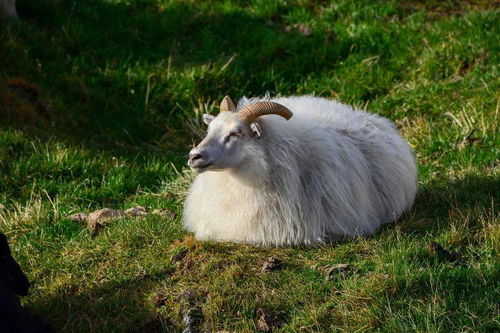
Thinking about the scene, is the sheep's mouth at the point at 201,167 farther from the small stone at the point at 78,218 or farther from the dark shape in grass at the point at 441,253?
the small stone at the point at 78,218

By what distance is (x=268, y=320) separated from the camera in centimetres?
543

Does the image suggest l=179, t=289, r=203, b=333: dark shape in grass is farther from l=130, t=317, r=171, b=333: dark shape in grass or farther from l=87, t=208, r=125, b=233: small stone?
l=87, t=208, r=125, b=233: small stone

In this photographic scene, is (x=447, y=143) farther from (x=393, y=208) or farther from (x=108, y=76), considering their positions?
(x=108, y=76)

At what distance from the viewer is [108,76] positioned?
1113 cm

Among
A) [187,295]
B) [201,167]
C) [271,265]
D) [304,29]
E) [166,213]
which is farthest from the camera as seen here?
[304,29]

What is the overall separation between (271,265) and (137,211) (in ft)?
6.96

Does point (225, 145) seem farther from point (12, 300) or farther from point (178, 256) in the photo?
point (12, 300)

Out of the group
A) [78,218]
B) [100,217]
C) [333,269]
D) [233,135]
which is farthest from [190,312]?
[78,218]

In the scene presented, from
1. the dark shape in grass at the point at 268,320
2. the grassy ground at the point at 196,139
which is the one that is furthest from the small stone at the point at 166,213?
the dark shape in grass at the point at 268,320

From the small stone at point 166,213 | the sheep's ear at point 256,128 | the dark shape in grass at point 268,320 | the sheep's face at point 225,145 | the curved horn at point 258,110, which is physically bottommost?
the small stone at point 166,213

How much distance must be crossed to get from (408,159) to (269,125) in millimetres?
1553

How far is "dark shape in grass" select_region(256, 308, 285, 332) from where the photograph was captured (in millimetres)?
5383

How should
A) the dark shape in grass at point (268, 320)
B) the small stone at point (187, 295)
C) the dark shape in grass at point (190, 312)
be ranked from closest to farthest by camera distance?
the dark shape in grass at point (268, 320)
the dark shape in grass at point (190, 312)
the small stone at point (187, 295)

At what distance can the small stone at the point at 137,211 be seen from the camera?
763 centimetres
